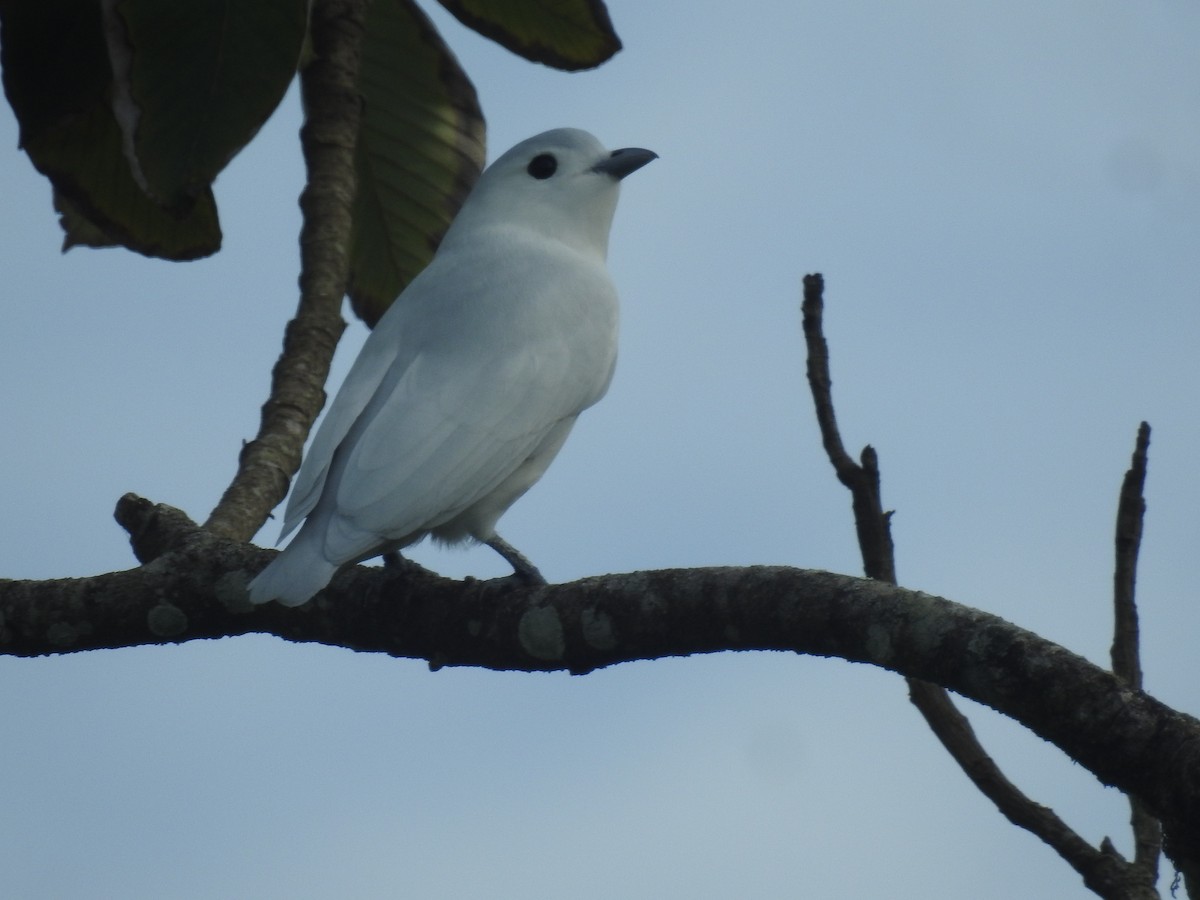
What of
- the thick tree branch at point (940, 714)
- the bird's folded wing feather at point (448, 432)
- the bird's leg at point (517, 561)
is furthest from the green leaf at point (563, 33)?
the thick tree branch at point (940, 714)

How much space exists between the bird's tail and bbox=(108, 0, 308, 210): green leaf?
1543 millimetres

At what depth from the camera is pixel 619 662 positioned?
114 inches

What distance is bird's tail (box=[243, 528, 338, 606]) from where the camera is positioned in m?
3.16

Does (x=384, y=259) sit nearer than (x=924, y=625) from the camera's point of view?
No

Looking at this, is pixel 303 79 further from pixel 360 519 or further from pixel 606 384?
pixel 360 519

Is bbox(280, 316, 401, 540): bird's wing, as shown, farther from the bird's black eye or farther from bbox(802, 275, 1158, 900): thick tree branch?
bbox(802, 275, 1158, 900): thick tree branch

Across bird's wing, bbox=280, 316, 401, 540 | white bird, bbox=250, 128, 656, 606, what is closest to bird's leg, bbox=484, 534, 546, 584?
white bird, bbox=250, 128, 656, 606

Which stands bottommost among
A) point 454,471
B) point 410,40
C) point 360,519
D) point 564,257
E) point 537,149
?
point 360,519

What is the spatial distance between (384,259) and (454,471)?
2510 mm

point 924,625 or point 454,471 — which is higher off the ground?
point 454,471

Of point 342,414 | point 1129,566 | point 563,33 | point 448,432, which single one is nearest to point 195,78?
point 342,414

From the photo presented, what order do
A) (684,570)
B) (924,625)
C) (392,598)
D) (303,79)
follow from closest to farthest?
(924,625)
(684,570)
(392,598)
(303,79)

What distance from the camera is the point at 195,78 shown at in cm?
449

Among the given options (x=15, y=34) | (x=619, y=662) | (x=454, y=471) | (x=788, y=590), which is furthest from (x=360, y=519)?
(x=15, y=34)
